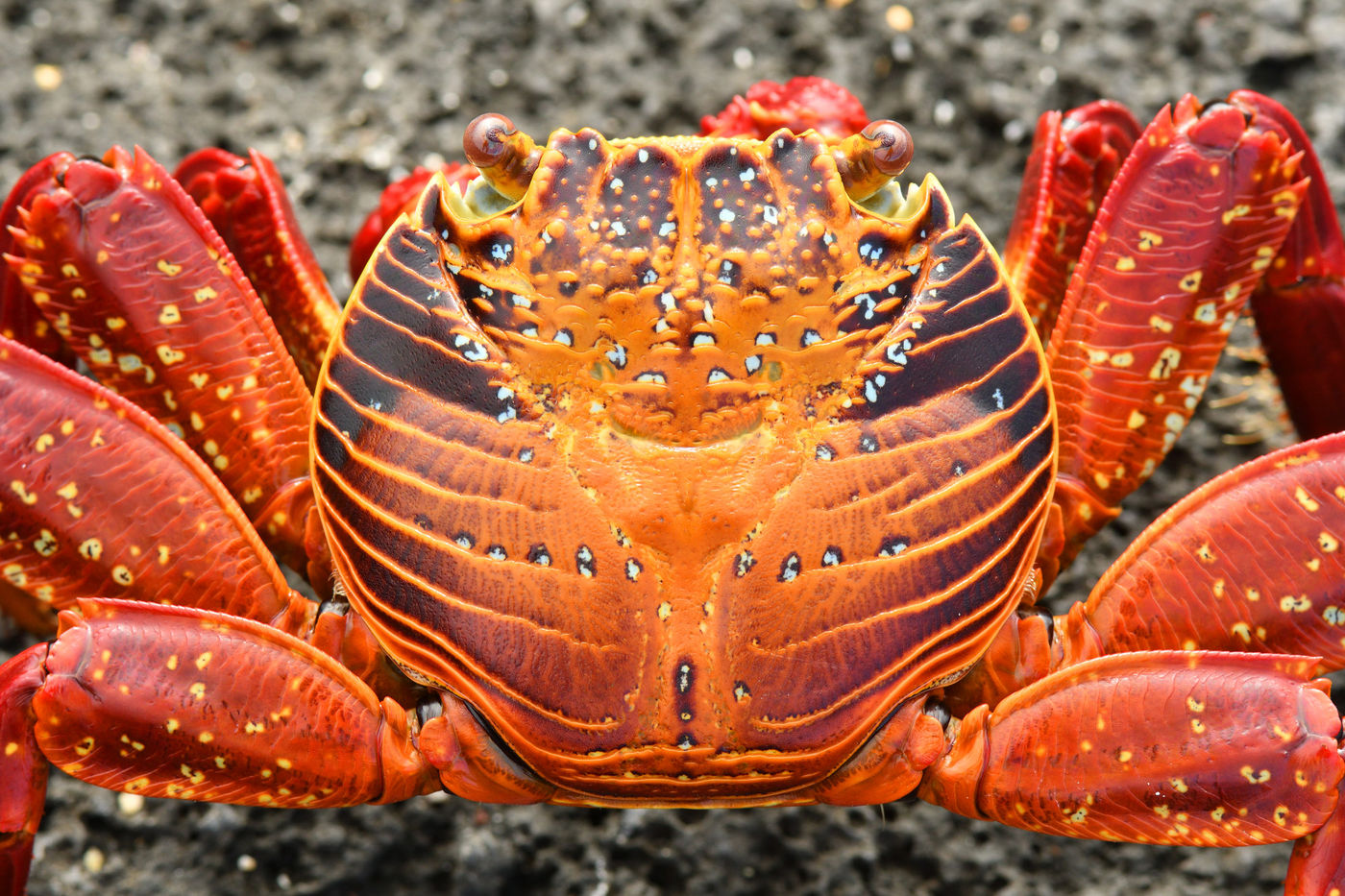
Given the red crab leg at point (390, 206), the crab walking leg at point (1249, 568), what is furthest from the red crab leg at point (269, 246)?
the crab walking leg at point (1249, 568)

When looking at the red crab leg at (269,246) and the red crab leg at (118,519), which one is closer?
the red crab leg at (118,519)

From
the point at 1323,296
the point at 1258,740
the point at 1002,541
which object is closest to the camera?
the point at 1258,740

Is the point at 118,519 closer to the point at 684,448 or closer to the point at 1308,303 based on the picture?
the point at 684,448

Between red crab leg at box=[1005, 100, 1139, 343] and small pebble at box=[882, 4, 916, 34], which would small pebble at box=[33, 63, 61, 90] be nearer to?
small pebble at box=[882, 4, 916, 34]

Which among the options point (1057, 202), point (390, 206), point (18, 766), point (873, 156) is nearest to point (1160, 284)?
point (1057, 202)

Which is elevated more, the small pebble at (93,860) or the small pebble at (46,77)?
the small pebble at (46,77)

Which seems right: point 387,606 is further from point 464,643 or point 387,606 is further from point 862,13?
point 862,13

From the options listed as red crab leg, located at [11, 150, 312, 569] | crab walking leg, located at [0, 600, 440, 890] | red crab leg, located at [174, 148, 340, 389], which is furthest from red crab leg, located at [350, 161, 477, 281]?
crab walking leg, located at [0, 600, 440, 890]

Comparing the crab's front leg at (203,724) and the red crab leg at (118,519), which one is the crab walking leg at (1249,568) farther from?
the red crab leg at (118,519)

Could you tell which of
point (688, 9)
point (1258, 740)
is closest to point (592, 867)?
point (1258, 740)
